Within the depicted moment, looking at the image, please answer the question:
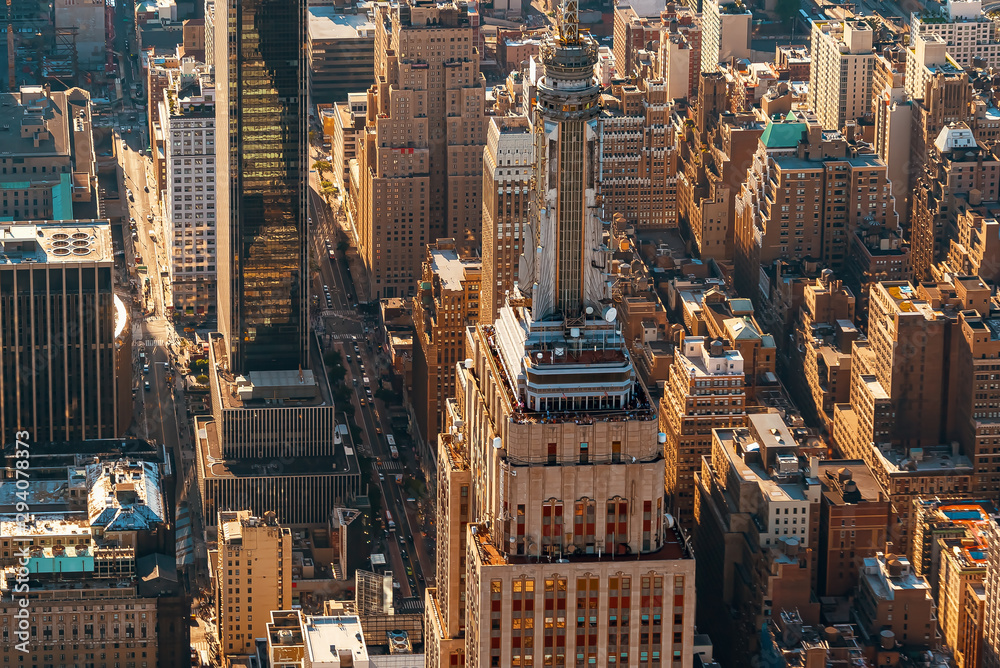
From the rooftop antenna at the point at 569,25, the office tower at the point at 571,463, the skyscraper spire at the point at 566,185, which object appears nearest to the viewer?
the rooftop antenna at the point at 569,25

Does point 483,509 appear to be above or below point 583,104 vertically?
below

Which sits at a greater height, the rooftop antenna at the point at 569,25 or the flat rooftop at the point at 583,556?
the rooftop antenna at the point at 569,25

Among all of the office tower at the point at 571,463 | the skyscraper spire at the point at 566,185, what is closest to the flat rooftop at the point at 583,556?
the office tower at the point at 571,463

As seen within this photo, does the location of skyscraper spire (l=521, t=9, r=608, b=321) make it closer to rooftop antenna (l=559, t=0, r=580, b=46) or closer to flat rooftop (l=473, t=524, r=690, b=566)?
rooftop antenna (l=559, t=0, r=580, b=46)

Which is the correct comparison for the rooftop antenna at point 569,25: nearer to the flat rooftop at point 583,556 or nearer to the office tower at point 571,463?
the office tower at point 571,463

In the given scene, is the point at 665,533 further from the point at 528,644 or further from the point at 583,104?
the point at 583,104

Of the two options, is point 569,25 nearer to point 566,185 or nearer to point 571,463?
point 566,185

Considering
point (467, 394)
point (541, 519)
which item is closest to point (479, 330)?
point (467, 394)

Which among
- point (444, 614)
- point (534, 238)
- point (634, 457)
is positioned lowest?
point (444, 614)
